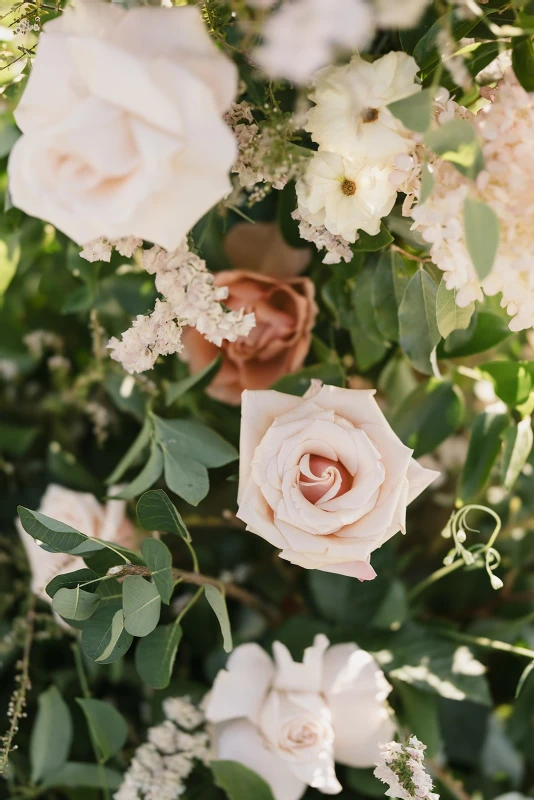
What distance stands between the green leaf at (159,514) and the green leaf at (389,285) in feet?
0.56

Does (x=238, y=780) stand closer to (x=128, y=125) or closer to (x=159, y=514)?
(x=159, y=514)

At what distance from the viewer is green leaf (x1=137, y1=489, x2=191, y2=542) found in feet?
1.22

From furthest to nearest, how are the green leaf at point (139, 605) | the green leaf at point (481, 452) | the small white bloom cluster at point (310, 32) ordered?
the green leaf at point (481, 452) → the green leaf at point (139, 605) → the small white bloom cluster at point (310, 32)

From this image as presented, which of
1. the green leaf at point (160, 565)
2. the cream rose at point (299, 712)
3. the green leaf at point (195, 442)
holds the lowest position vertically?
the cream rose at point (299, 712)

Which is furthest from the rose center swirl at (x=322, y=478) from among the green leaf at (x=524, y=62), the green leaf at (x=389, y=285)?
the green leaf at (x=524, y=62)

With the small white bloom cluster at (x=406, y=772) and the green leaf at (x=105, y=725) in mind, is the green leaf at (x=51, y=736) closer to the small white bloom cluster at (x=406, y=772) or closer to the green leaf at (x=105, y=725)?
the green leaf at (x=105, y=725)

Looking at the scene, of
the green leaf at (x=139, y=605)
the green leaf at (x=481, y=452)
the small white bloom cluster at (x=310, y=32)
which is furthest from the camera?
the green leaf at (x=481, y=452)

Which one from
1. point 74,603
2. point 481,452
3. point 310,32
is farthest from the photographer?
point 481,452

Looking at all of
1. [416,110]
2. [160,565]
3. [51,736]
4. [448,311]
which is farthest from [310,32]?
[51,736]

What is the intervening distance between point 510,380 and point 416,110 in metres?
0.22

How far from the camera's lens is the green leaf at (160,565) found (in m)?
0.37

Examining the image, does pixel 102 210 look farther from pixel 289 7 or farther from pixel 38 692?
pixel 38 692

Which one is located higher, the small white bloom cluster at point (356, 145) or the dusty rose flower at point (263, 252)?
the small white bloom cluster at point (356, 145)

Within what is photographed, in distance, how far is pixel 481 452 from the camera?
1.51 feet
